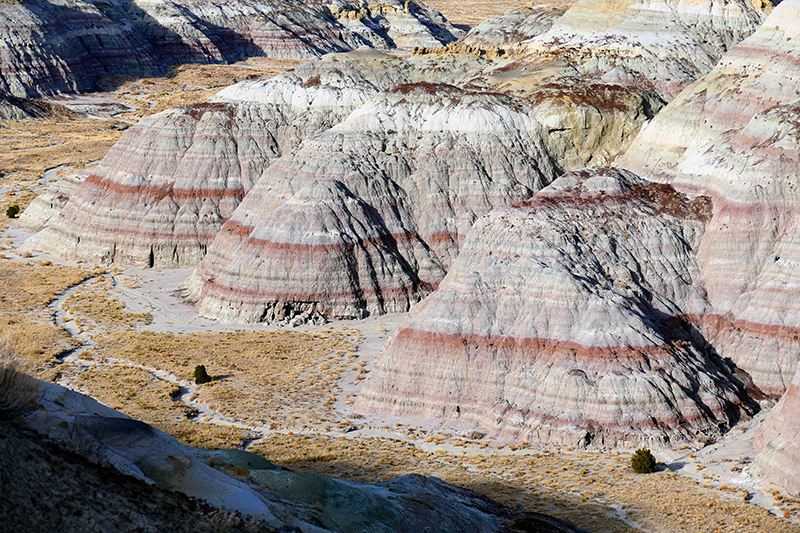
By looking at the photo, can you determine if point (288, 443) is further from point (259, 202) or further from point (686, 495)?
point (259, 202)

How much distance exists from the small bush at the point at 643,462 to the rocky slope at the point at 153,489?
9194 millimetres

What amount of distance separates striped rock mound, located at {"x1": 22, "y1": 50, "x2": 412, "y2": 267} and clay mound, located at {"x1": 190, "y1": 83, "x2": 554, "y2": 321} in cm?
807

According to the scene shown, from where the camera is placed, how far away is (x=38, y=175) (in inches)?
3836

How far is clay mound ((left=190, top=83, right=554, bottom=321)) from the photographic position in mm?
55594

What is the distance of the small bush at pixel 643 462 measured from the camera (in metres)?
35.0

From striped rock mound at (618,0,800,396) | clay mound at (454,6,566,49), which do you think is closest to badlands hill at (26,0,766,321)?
striped rock mound at (618,0,800,396)

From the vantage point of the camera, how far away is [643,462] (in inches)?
1377

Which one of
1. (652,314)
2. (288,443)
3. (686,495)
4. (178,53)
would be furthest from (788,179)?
(178,53)

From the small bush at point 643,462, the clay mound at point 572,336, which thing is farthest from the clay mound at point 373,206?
the small bush at point 643,462

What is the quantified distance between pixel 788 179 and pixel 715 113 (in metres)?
10.9

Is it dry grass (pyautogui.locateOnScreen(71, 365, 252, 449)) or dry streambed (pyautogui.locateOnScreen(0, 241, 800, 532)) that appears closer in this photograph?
dry streambed (pyautogui.locateOnScreen(0, 241, 800, 532))

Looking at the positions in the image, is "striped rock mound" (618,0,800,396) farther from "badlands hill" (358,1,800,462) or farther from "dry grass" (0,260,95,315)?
"dry grass" (0,260,95,315)

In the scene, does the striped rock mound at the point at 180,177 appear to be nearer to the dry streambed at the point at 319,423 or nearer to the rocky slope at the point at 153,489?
the dry streambed at the point at 319,423

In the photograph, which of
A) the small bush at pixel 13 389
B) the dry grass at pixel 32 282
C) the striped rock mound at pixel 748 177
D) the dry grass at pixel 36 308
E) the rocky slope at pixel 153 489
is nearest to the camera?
the rocky slope at pixel 153 489
